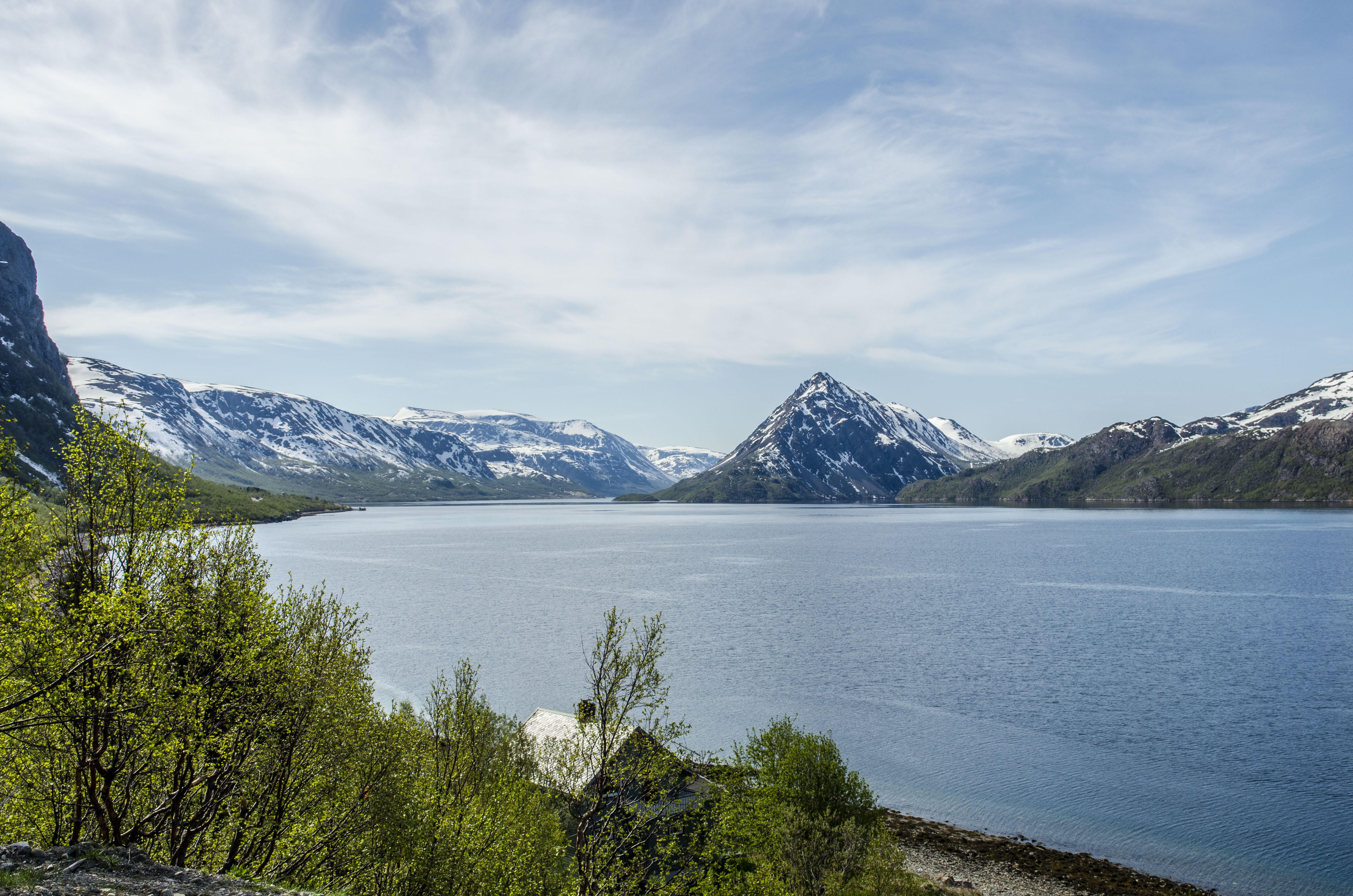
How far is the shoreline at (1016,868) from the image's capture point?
41188 millimetres

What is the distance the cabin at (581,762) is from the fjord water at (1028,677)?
21139mm

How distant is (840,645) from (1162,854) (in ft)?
179

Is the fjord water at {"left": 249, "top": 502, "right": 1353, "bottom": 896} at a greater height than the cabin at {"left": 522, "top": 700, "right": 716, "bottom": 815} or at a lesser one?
lesser

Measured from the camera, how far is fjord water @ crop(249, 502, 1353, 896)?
161 ft

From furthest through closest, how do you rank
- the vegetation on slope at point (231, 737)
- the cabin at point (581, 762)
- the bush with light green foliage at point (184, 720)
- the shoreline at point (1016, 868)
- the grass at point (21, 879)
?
the shoreline at point (1016, 868), the cabin at point (581, 762), the vegetation on slope at point (231, 737), the bush with light green foliage at point (184, 720), the grass at point (21, 879)

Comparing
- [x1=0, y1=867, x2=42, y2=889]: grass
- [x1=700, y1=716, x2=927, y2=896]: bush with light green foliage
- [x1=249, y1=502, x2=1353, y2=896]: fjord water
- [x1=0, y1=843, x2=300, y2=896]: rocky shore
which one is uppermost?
[x1=0, y1=867, x2=42, y2=889]: grass

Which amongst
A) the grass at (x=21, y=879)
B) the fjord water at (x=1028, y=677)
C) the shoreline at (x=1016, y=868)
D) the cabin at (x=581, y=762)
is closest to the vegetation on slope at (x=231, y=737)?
the cabin at (x=581, y=762)

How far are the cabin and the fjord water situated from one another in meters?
21.1

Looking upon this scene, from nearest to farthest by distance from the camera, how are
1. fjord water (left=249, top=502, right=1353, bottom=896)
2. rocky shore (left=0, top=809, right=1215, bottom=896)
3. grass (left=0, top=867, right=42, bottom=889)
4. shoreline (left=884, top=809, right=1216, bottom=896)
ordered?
grass (left=0, top=867, right=42, bottom=889)
rocky shore (left=0, top=809, right=1215, bottom=896)
shoreline (left=884, top=809, right=1216, bottom=896)
fjord water (left=249, top=502, right=1353, bottom=896)

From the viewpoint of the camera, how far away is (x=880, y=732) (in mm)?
66938

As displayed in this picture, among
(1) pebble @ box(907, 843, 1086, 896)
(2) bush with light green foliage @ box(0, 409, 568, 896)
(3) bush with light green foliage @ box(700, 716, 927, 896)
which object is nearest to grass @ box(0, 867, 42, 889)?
(2) bush with light green foliage @ box(0, 409, 568, 896)

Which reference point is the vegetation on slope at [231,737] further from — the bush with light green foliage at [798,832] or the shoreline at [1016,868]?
the shoreline at [1016,868]

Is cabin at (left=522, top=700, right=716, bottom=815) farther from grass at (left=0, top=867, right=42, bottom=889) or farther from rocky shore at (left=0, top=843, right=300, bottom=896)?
grass at (left=0, top=867, right=42, bottom=889)

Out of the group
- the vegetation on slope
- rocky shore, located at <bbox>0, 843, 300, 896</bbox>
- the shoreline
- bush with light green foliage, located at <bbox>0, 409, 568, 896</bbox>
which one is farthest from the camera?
the shoreline
